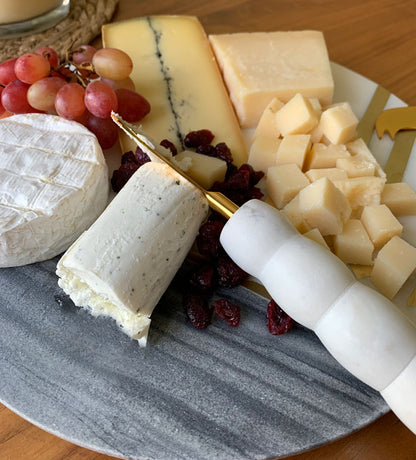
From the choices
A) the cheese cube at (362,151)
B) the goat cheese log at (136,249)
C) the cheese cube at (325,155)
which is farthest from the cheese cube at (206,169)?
the cheese cube at (362,151)

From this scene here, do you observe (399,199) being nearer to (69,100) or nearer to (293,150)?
(293,150)

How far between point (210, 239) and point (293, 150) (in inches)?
15.2

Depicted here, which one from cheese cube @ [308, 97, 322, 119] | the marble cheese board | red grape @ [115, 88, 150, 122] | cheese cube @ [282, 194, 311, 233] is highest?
cheese cube @ [308, 97, 322, 119]

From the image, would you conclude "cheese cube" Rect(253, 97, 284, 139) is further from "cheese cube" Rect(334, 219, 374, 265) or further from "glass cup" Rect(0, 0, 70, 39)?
"glass cup" Rect(0, 0, 70, 39)

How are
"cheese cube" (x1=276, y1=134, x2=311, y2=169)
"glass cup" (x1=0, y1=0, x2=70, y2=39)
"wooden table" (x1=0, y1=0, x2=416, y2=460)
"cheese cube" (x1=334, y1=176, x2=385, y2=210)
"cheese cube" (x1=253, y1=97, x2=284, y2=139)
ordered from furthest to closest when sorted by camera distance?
"wooden table" (x1=0, y1=0, x2=416, y2=460)
"glass cup" (x1=0, y1=0, x2=70, y2=39)
"cheese cube" (x1=253, y1=97, x2=284, y2=139)
"cheese cube" (x1=276, y1=134, x2=311, y2=169)
"cheese cube" (x1=334, y1=176, x2=385, y2=210)

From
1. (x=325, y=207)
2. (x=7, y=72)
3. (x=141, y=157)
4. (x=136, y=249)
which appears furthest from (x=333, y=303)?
(x=7, y=72)

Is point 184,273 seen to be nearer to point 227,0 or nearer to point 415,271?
point 415,271

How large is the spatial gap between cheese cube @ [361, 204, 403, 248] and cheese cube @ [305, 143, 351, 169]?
200 millimetres

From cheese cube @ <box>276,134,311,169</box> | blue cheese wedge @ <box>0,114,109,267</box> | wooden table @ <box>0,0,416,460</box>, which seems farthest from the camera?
wooden table @ <box>0,0,416,460</box>

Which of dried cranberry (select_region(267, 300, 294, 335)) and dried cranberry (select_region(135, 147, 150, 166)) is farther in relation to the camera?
dried cranberry (select_region(135, 147, 150, 166))

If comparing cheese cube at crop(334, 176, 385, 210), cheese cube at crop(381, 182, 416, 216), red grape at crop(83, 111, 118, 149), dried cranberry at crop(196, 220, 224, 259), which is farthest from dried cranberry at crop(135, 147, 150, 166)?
cheese cube at crop(381, 182, 416, 216)

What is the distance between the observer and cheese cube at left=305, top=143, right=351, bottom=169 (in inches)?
56.8

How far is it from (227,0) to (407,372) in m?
1.74

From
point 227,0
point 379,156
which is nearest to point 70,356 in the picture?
point 379,156
